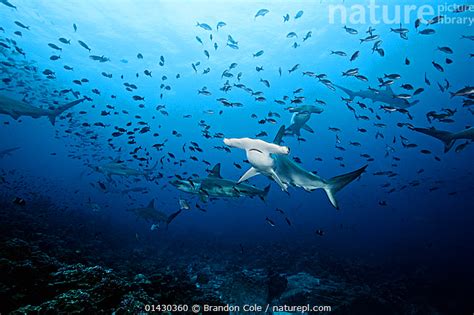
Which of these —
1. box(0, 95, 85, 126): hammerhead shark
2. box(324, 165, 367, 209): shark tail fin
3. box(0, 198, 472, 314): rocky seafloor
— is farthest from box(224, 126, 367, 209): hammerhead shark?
box(0, 95, 85, 126): hammerhead shark

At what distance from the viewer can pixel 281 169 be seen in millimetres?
5816

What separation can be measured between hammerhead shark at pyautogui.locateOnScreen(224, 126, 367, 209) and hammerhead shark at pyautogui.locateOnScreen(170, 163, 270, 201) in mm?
1282

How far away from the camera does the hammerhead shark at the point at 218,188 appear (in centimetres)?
730

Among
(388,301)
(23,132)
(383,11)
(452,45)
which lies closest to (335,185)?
(388,301)

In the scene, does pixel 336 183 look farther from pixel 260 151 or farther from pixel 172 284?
pixel 172 284

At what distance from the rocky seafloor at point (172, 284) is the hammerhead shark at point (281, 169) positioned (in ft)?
10.2

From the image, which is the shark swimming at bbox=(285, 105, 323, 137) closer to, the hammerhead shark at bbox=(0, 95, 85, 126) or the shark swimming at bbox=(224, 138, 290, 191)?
the shark swimming at bbox=(224, 138, 290, 191)

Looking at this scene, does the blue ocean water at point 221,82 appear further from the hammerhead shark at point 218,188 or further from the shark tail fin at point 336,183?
the shark tail fin at point 336,183

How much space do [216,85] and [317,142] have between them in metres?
48.3

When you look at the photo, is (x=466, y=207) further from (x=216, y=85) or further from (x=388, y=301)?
(x=388, y=301)

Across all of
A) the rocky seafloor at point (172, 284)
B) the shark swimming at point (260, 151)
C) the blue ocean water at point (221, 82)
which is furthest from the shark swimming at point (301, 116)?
the rocky seafloor at point (172, 284)

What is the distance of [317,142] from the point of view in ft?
262

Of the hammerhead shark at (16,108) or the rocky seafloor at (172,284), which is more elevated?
the hammerhead shark at (16,108)

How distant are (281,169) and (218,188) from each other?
8.56 ft
